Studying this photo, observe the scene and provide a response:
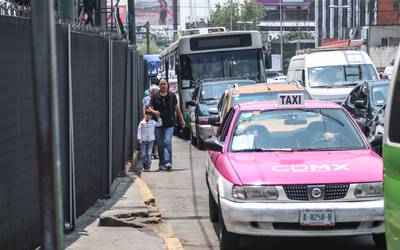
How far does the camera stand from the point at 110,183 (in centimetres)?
1067

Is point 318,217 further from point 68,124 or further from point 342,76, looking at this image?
point 342,76

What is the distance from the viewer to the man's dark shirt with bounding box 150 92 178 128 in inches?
582

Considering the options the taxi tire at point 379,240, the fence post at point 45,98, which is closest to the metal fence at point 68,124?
the fence post at point 45,98

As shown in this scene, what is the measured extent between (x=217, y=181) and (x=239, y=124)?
0.95 meters

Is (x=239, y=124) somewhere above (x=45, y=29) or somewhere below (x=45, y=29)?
below

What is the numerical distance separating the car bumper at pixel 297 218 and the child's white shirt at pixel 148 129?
778cm

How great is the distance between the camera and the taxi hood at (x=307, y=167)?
708cm

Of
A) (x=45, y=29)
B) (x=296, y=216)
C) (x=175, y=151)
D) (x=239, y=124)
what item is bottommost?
(x=175, y=151)

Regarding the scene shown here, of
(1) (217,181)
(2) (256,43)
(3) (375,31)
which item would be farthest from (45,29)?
(3) (375,31)

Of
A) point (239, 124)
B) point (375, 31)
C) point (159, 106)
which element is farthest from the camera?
point (375, 31)

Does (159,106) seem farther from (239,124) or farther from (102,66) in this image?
(239,124)

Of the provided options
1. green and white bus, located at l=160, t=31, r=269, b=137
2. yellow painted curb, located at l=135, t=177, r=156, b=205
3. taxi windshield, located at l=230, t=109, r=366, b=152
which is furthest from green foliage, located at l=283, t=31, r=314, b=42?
taxi windshield, located at l=230, t=109, r=366, b=152

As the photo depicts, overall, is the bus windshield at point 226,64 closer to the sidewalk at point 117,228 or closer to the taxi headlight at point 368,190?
the sidewalk at point 117,228

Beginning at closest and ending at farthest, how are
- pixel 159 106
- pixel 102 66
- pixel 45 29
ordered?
1. pixel 45 29
2. pixel 102 66
3. pixel 159 106
